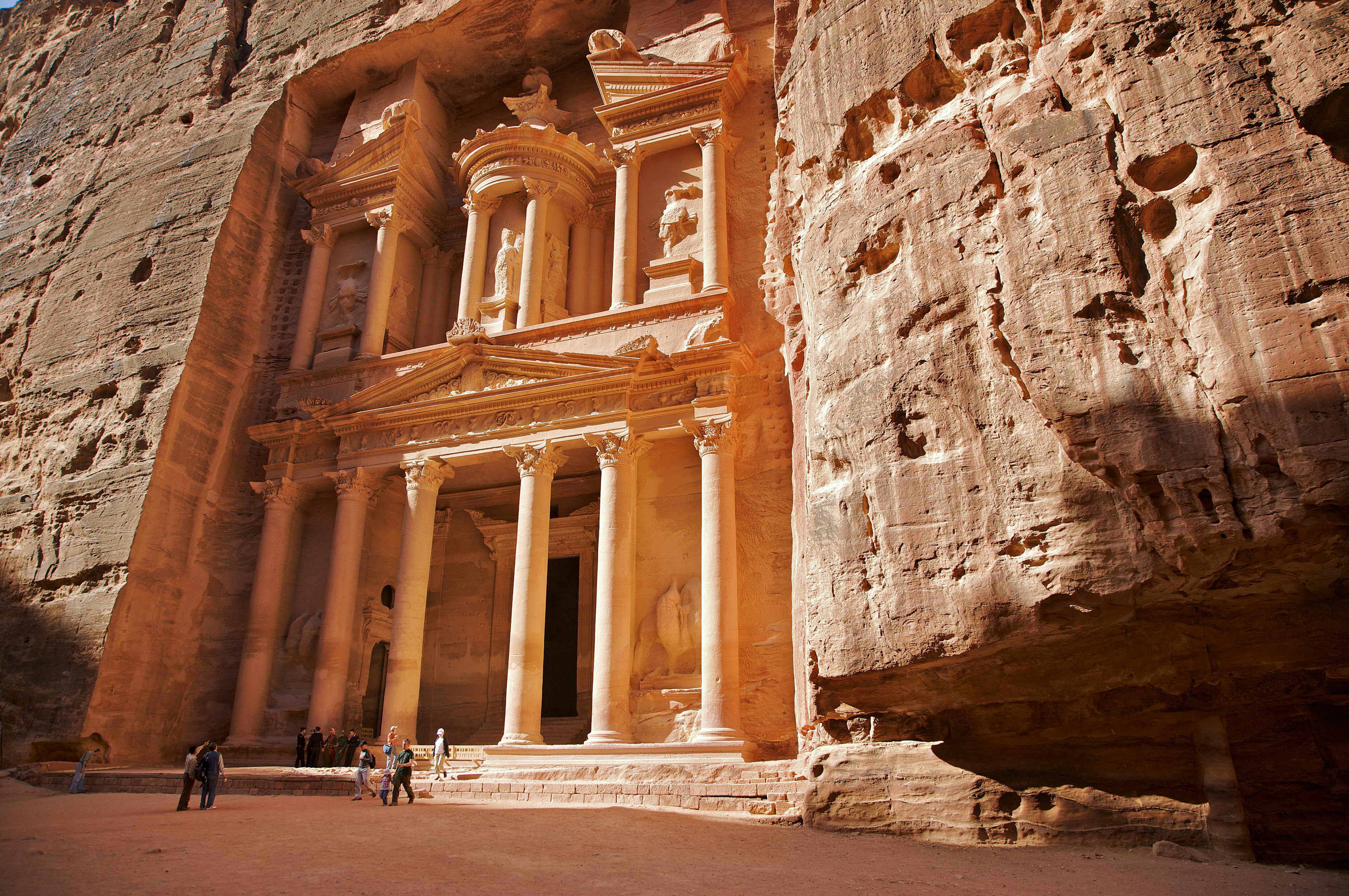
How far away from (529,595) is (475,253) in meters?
8.34

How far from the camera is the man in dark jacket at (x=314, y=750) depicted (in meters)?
14.8

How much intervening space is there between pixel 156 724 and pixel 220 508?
4.13 m

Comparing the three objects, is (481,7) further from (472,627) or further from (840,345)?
(840,345)

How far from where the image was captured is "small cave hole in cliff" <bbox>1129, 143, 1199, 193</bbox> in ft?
20.5

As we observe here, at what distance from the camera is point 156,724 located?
52.7ft

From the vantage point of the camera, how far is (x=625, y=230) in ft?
59.4

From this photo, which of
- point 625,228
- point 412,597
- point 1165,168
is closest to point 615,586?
point 412,597

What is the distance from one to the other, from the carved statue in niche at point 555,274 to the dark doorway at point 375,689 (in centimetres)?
774

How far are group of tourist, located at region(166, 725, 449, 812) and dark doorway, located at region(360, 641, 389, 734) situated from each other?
1.32 m

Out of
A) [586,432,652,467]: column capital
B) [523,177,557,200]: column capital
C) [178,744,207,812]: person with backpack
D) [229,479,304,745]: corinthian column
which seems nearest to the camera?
[178,744,207,812]: person with backpack

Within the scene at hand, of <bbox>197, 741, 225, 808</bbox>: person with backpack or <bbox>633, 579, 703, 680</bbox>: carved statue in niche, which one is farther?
<bbox>633, 579, 703, 680</bbox>: carved statue in niche

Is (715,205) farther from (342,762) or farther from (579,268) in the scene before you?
(342,762)

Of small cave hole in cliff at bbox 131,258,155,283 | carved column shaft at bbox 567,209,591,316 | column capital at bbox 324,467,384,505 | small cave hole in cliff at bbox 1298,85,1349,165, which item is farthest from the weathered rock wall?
small cave hole in cliff at bbox 1298,85,1349,165

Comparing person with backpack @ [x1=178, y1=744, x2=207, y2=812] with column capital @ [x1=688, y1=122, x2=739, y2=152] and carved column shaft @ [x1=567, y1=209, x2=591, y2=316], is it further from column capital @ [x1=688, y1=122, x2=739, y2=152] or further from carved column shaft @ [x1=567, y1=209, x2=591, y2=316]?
column capital @ [x1=688, y1=122, x2=739, y2=152]
